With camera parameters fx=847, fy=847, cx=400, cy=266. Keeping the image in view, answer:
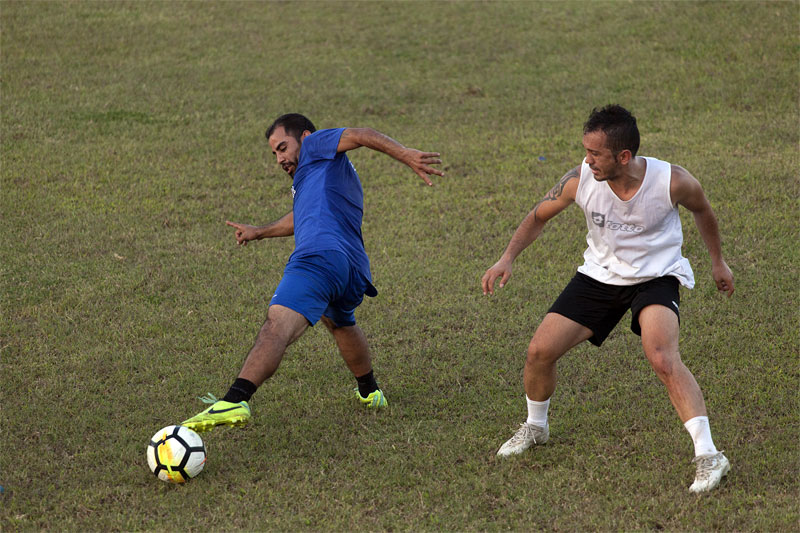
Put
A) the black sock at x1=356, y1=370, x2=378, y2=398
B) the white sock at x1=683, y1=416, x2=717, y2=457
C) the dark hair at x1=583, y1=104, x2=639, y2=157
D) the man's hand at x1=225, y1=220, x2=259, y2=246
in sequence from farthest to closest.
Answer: the man's hand at x1=225, y1=220, x2=259, y2=246
the black sock at x1=356, y1=370, x2=378, y2=398
the dark hair at x1=583, y1=104, x2=639, y2=157
the white sock at x1=683, y1=416, x2=717, y2=457

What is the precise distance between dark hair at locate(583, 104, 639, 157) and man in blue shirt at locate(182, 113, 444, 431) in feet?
3.13

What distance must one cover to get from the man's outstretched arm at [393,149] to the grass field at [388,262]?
5.84 feet

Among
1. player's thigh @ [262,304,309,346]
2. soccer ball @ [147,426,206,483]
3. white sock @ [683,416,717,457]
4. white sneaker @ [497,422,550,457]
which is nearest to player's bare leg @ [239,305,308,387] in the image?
player's thigh @ [262,304,309,346]

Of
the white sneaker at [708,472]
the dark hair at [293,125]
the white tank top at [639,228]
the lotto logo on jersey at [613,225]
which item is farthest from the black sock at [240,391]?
the white sneaker at [708,472]

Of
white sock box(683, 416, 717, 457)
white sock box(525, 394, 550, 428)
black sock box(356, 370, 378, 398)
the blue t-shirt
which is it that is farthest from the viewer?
black sock box(356, 370, 378, 398)

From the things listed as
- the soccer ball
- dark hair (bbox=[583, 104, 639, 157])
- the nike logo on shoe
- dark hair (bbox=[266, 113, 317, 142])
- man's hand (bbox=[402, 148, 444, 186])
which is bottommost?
the soccer ball

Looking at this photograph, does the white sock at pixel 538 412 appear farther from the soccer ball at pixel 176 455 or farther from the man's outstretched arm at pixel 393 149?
the soccer ball at pixel 176 455

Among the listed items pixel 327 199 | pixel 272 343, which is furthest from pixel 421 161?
pixel 272 343

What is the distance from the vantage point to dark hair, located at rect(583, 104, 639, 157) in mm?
4809

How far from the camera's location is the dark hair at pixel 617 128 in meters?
4.81

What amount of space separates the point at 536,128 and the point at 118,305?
653cm

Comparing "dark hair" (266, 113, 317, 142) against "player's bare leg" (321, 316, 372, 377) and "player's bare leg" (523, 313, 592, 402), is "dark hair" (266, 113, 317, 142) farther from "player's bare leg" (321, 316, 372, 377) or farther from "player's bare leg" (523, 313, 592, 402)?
"player's bare leg" (523, 313, 592, 402)

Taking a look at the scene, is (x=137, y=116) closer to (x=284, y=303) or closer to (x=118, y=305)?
(x=118, y=305)

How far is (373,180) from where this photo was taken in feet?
34.7
